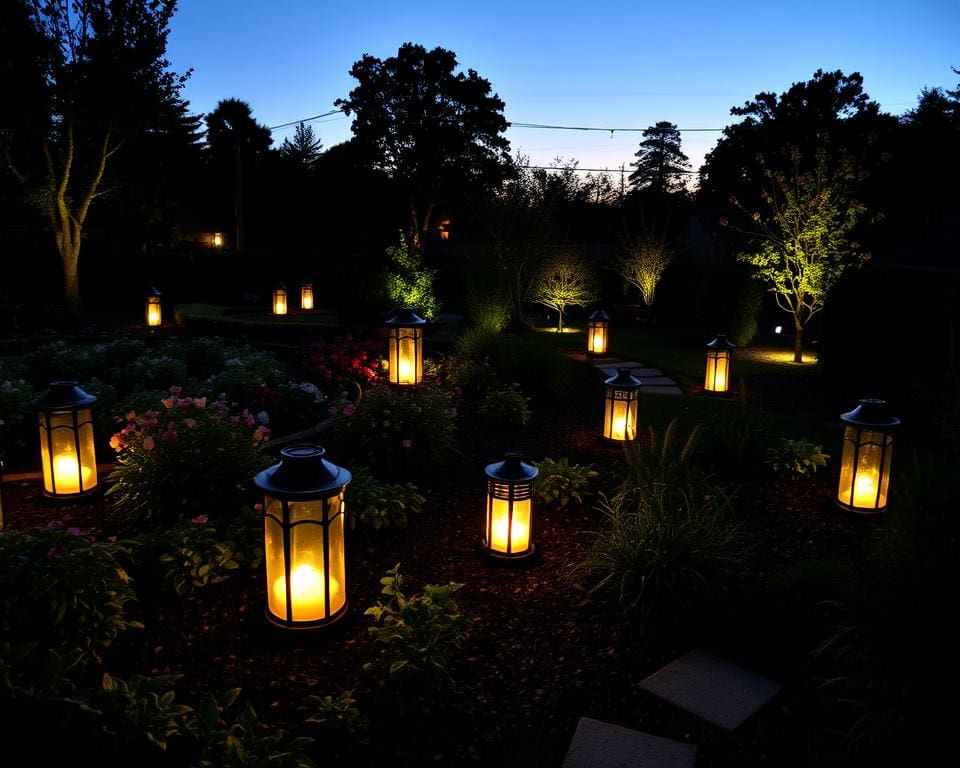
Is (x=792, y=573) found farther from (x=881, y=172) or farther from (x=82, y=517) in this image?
(x=881, y=172)

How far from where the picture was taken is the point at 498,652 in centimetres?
321

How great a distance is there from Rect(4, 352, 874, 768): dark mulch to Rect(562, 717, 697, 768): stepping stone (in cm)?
5

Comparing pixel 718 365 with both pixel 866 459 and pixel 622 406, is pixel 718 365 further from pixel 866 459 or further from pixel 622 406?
pixel 866 459

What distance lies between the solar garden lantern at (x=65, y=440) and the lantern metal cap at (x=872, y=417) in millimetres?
5148

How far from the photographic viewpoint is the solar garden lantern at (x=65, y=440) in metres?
4.49

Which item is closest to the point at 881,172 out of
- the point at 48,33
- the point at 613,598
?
the point at 48,33

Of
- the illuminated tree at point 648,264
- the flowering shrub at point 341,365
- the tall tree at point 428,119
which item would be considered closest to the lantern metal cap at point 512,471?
the flowering shrub at point 341,365

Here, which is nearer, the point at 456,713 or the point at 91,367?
the point at 456,713

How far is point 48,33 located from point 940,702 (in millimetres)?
20160

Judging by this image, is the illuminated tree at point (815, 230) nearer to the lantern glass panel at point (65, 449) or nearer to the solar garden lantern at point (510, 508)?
the solar garden lantern at point (510, 508)

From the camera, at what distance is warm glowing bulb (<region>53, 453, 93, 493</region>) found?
4.56m

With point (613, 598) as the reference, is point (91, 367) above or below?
above

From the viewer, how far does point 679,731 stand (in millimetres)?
2639

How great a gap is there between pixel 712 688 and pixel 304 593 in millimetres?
1821
